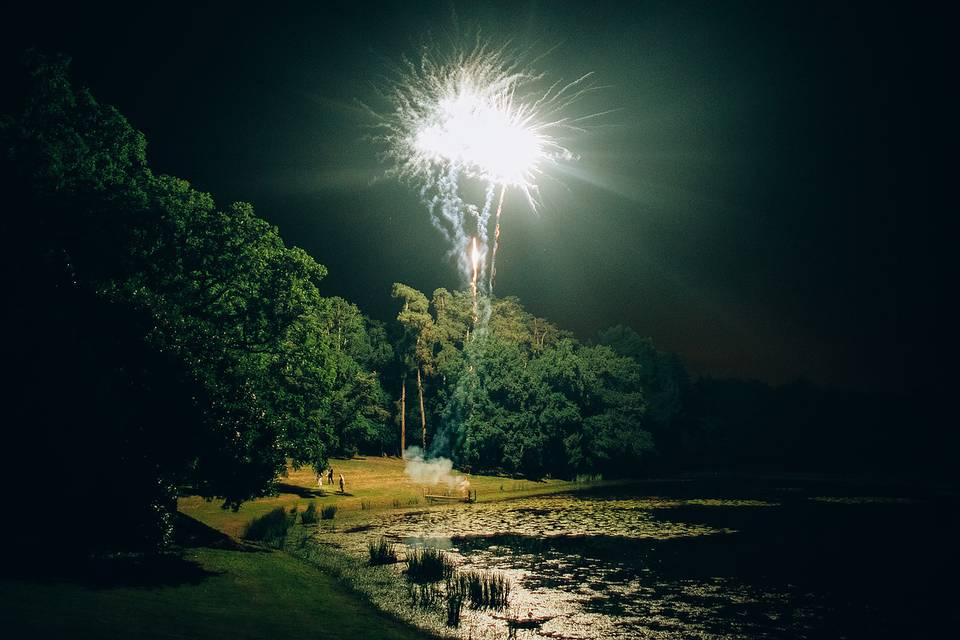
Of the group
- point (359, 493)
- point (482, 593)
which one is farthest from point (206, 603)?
point (359, 493)

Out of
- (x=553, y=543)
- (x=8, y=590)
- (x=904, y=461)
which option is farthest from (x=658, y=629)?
(x=904, y=461)

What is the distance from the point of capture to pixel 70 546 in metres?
16.2

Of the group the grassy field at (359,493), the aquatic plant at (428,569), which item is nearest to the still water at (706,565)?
the aquatic plant at (428,569)

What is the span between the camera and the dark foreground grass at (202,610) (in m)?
10.9

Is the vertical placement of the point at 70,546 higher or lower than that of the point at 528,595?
higher

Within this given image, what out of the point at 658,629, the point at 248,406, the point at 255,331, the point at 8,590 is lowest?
the point at 658,629

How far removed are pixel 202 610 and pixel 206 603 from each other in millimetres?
798

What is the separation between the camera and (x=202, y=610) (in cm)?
1335

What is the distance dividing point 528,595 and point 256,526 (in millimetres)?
15001

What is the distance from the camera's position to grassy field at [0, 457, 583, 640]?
36.4ft

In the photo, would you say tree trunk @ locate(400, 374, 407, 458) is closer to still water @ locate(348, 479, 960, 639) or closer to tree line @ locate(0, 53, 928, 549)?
still water @ locate(348, 479, 960, 639)

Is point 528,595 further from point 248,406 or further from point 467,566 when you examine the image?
point 248,406

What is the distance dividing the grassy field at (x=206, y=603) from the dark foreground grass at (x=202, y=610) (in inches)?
0.7

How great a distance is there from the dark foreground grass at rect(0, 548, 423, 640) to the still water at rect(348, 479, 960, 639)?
11.5ft
